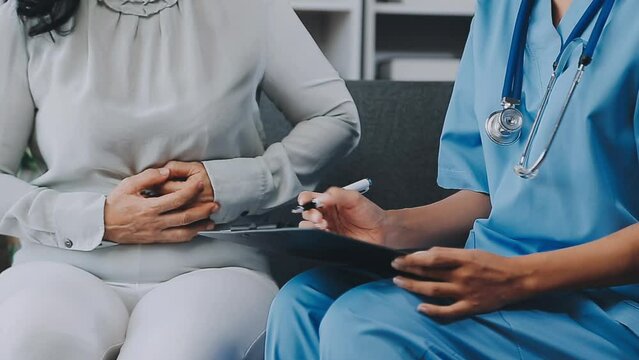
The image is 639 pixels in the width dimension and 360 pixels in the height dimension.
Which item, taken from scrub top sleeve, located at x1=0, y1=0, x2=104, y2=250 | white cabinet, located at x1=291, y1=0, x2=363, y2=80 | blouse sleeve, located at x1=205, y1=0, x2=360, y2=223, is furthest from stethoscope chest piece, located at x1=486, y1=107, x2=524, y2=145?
white cabinet, located at x1=291, y1=0, x2=363, y2=80

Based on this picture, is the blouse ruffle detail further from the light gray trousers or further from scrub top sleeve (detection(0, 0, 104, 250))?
the light gray trousers

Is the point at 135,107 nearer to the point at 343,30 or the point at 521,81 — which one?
the point at 521,81

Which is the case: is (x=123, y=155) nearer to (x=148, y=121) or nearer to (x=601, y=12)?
(x=148, y=121)

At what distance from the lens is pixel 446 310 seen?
0.95 metres

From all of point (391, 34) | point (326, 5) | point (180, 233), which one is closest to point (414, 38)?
point (391, 34)

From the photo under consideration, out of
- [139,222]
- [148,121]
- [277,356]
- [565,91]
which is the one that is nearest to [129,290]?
[139,222]

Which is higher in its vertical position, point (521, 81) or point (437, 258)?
point (521, 81)

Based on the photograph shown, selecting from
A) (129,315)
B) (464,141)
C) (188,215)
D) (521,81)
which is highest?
(521,81)

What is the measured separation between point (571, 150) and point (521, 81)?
0.12m

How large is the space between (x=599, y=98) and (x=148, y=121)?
605 millimetres

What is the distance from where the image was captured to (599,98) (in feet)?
3.36

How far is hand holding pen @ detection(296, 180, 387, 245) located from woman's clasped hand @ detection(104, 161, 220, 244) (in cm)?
19

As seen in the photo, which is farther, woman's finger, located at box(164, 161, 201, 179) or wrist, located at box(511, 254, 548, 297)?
woman's finger, located at box(164, 161, 201, 179)

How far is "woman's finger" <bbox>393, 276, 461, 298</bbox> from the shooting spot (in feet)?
3.13
